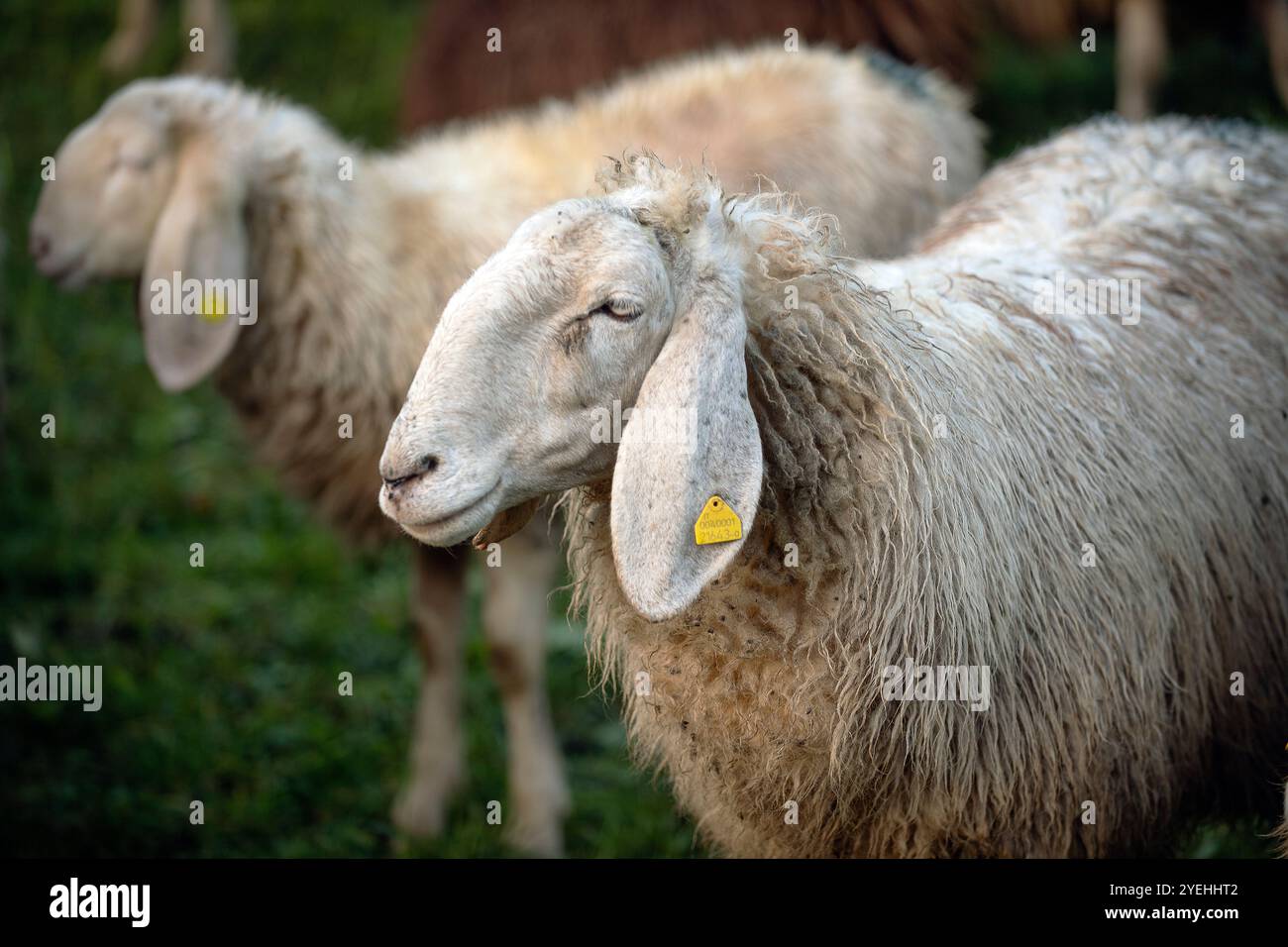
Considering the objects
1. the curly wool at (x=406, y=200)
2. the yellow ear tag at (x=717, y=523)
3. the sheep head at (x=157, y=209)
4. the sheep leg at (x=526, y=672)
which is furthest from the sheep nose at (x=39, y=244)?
the yellow ear tag at (x=717, y=523)

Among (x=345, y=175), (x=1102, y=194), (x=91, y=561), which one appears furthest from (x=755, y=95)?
(x=91, y=561)

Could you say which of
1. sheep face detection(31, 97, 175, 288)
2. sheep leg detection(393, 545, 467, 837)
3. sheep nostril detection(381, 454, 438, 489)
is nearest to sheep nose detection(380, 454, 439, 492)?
sheep nostril detection(381, 454, 438, 489)

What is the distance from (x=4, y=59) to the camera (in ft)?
28.0

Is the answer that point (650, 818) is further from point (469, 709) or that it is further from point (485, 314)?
point (485, 314)

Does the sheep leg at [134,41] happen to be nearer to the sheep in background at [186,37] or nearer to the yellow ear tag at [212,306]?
the sheep in background at [186,37]

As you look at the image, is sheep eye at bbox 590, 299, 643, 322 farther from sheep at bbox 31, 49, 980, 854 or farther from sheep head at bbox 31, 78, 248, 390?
sheep head at bbox 31, 78, 248, 390

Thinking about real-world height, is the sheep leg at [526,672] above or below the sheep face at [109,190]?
below

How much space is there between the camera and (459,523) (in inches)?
82.8

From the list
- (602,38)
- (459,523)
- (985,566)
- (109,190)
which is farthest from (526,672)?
(602,38)

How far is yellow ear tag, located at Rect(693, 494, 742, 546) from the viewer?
2.13 meters

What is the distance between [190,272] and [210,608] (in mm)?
1894

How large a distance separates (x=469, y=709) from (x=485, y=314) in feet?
9.82

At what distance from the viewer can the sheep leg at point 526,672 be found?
4.14 m

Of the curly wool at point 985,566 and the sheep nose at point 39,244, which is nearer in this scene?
the curly wool at point 985,566
